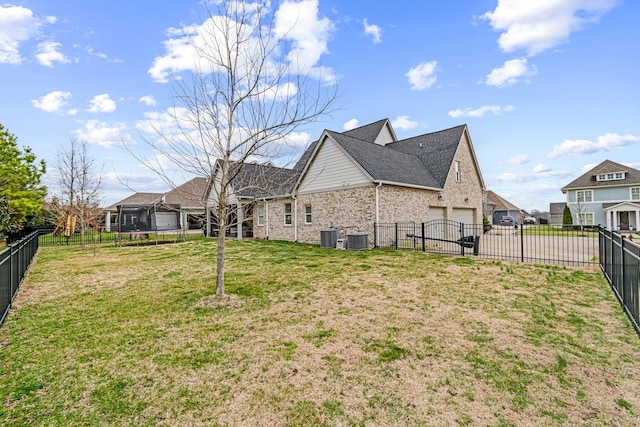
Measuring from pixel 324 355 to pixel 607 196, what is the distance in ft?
142

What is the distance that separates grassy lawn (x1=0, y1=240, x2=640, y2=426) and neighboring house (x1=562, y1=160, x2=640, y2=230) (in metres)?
34.5

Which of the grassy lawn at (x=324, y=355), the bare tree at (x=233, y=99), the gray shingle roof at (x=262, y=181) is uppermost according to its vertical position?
the bare tree at (x=233, y=99)

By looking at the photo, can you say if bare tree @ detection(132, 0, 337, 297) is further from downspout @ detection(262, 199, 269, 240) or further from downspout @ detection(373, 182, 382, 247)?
downspout @ detection(262, 199, 269, 240)

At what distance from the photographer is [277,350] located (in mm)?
3920

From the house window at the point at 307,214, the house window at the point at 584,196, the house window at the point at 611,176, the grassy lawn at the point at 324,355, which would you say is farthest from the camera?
the house window at the point at 584,196

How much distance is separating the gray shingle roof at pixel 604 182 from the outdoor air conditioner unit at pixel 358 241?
3502cm

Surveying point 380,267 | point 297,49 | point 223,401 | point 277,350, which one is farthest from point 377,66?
point 223,401

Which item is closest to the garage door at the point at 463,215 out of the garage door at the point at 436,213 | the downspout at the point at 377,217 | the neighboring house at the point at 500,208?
the garage door at the point at 436,213

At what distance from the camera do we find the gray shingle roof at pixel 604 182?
31.4 m

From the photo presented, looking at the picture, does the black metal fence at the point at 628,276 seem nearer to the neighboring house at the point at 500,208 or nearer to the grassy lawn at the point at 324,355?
the grassy lawn at the point at 324,355

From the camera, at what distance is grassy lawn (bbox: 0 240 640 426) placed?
8.89ft

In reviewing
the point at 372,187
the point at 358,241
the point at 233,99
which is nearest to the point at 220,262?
the point at 233,99

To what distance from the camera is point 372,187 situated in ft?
45.6

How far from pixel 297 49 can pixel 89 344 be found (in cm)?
664
